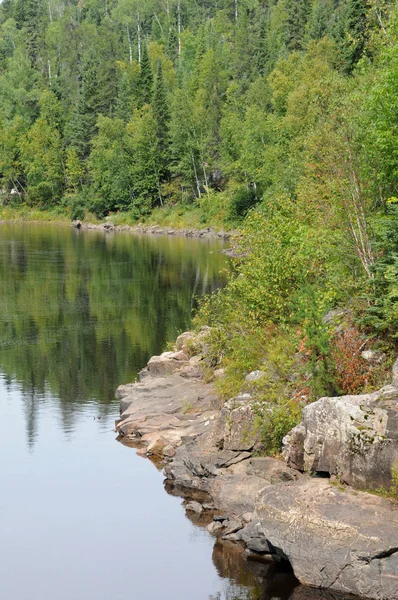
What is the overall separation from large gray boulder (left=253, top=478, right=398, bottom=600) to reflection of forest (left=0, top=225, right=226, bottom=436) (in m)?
13.0

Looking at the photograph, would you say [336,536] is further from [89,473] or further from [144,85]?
[144,85]

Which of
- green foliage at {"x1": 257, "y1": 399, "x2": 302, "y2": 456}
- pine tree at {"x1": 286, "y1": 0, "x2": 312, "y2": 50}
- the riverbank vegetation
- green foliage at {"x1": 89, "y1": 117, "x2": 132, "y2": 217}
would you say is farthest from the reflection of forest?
pine tree at {"x1": 286, "y1": 0, "x2": 312, "y2": 50}

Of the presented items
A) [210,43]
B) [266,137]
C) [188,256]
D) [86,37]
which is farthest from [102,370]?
[86,37]

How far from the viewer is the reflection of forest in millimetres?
35031

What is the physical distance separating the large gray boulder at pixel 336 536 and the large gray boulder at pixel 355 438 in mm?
520

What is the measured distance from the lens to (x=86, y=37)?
140 meters

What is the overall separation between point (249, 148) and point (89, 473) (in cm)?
6380

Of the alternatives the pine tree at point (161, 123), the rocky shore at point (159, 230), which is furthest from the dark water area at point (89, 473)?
the pine tree at point (161, 123)

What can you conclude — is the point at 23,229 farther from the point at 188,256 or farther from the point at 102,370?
the point at 102,370

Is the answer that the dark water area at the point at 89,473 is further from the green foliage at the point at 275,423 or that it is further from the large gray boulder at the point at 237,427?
the green foliage at the point at 275,423

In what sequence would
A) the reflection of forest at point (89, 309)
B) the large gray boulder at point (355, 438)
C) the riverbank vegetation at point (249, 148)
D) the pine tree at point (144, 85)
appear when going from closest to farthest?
the large gray boulder at point (355, 438) < the riverbank vegetation at point (249, 148) < the reflection of forest at point (89, 309) < the pine tree at point (144, 85)

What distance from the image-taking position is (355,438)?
18469 millimetres

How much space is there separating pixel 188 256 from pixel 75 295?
21170mm

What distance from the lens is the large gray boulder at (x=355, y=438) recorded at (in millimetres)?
18172
